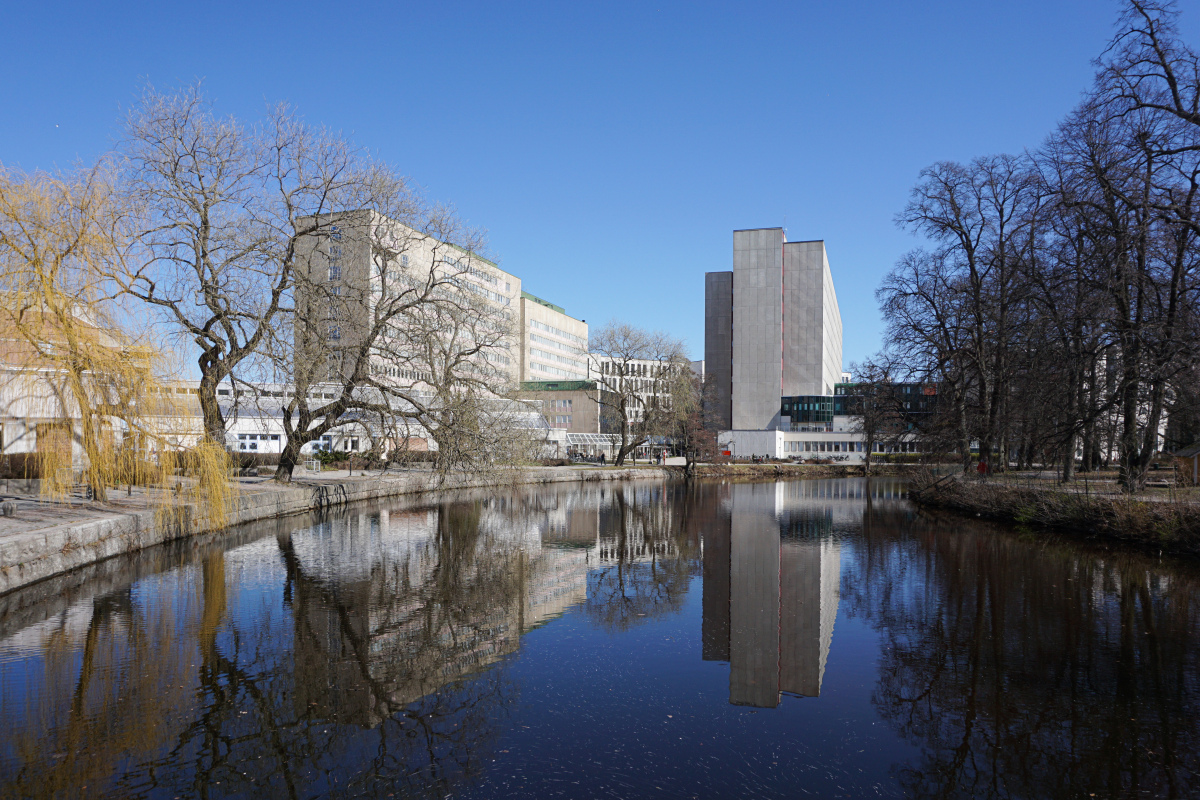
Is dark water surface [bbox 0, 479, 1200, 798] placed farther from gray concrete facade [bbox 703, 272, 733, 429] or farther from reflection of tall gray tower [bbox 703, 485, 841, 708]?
gray concrete facade [bbox 703, 272, 733, 429]

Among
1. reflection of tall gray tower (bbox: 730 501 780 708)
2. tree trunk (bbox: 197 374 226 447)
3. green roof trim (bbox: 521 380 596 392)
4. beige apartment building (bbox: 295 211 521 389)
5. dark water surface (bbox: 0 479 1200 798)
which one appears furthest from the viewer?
green roof trim (bbox: 521 380 596 392)

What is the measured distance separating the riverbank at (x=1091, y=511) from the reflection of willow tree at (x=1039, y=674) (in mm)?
1267

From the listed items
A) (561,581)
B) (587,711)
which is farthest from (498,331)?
(587,711)

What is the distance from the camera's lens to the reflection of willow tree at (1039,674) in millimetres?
6395

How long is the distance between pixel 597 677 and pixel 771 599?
5.28m

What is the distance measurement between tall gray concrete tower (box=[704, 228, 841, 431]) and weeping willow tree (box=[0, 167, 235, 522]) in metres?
67.2

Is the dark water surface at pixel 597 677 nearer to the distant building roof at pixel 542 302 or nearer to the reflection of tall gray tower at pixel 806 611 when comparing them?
the reflection of tall gray tower at pixel 806 611

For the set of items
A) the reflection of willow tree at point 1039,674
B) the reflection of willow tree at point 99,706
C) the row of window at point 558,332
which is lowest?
the reflection of willow tree at point 1039,674

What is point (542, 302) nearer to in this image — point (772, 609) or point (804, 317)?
point (804, 317)

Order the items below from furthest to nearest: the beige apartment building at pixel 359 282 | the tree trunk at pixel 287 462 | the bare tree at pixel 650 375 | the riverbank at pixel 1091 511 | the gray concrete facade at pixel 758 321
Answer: the gray concrete facade at pixel 758 321 < the bare tree at pixel 650 375 < the tree trunk at pixel 287 462 < the beige apartment building at pixel 359 282 < the riverbank at pixel 1091 511

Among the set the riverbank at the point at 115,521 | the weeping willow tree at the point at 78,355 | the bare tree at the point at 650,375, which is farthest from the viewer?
the bare tree at the point at 650,375

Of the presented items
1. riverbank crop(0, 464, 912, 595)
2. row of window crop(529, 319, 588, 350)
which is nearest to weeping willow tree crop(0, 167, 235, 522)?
riverbank crop(0, 464, 912, 595)

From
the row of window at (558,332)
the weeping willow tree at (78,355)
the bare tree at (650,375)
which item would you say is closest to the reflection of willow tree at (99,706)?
the weeping willow tree at (78,355)

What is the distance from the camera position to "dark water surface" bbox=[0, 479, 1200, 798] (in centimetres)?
635
